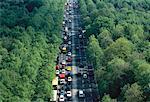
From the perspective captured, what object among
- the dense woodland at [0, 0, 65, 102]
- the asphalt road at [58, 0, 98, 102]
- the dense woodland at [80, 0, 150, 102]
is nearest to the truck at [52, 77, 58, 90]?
the dense woodland at [0, 0, 65, 102]

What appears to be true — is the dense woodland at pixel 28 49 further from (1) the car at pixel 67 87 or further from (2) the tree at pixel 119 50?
(2) the tree at pixel 119 50

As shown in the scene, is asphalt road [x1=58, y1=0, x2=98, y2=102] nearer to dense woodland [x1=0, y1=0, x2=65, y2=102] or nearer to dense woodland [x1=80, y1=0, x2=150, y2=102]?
dense woodland [x1=80, y1=0, x2=150, y2=102]

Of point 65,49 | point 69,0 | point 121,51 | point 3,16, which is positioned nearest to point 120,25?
point 65,49

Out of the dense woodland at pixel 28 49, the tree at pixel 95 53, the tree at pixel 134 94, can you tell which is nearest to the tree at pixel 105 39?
the tree at pixel 95 53

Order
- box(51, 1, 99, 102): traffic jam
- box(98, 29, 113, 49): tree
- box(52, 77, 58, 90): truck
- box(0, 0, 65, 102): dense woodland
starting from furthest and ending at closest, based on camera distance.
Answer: box(98, 29, 113, 49): tree, box(52, 77, 58, 90): truck, box(51, 1, 99, 102): traffic jam, box(0, 0, 65, 102): dense woodland

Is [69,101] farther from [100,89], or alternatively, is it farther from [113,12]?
[113,12]
